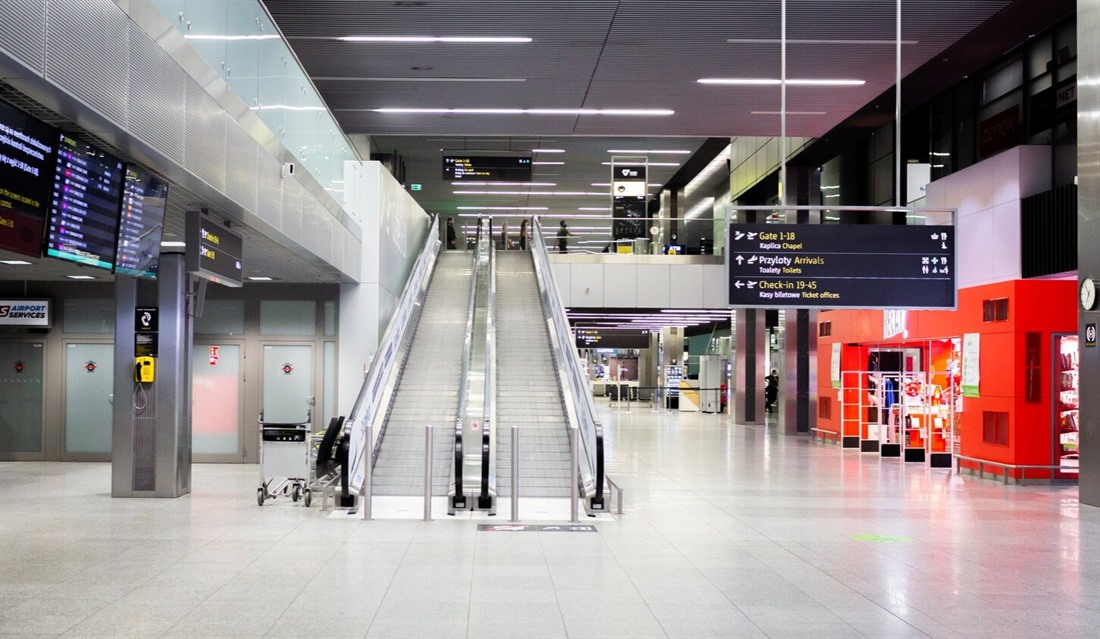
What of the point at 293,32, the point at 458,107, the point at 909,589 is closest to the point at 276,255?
the point at 293,32

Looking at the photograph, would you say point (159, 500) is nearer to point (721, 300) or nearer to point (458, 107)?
point (458, 107)

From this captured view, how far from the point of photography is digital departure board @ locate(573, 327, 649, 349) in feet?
133

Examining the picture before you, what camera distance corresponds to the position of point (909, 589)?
691 cm

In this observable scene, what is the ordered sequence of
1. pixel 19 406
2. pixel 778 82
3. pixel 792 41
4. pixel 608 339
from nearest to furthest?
pixel 792 41 → pixel 778 82 → pixel 19 406 → pixel 608 339

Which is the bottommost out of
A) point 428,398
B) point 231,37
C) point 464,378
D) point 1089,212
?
point 428,398

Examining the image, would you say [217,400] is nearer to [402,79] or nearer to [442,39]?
[402,79]

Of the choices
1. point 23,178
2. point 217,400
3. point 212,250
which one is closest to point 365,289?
point 217,400

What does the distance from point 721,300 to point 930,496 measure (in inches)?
498

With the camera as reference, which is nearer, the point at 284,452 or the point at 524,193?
the point at 284,452

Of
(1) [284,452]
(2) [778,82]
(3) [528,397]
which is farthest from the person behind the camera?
(3) [528,397]

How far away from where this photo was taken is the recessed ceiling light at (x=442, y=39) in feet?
40.3

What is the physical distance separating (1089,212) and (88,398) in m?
14.6

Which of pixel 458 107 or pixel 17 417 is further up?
pixel 458 107

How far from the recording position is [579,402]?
13.2m
